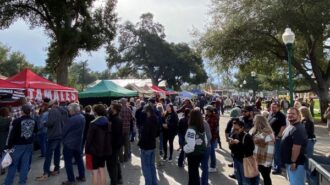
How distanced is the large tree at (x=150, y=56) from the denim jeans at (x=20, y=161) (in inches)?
2181

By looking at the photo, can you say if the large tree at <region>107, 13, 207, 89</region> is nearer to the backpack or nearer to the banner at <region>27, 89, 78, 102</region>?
the banner at <region>27, 89, 78, 102</region>

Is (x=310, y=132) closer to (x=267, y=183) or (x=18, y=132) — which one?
(x=267, y=183)

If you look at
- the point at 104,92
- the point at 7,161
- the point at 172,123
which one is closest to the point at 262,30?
the point at 104,92

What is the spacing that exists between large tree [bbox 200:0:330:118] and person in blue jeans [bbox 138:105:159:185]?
1477cm

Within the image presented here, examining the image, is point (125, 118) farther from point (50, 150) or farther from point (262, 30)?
point (262, 30)

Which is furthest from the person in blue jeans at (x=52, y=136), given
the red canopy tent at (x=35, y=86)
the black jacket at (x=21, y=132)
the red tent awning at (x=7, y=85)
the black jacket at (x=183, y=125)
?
the red canopy tent at (x=35, y=86)

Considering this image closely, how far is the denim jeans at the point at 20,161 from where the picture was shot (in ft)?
23.4

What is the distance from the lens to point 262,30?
2078 cm

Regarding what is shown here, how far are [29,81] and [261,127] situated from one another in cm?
886

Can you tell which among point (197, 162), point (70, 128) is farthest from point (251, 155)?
point (70, 128)

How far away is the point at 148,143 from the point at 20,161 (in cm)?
268

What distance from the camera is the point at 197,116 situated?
6.30m

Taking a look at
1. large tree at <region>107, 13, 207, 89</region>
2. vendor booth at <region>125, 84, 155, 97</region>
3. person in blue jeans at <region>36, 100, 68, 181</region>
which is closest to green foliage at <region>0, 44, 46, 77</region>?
large tree at <region>107, 13, 207, 89</region>

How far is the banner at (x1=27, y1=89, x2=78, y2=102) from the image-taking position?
12044mm
